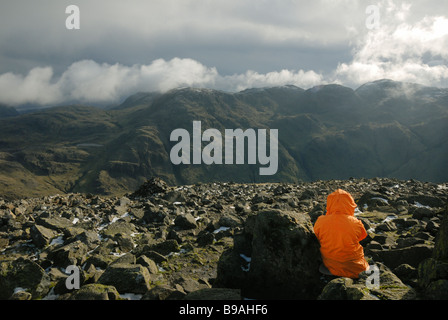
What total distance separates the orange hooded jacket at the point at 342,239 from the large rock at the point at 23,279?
10.1 meters

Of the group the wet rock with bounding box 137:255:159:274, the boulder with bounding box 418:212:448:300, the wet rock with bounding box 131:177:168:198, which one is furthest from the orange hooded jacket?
the wet rock with bounding box 131:177:168:198

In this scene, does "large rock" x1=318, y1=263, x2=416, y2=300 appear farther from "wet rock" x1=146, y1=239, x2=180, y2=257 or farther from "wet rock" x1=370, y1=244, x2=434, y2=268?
"wet rock" x1=146, y1=239, x2=180, y2=257

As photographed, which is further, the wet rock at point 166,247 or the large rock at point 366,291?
the wet rock at point 166,247

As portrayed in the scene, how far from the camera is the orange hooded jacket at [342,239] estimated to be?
29.4 feet

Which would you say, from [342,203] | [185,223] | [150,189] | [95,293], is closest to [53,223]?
[185,223]

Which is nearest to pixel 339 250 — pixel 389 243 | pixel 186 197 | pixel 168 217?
pixel 389 243

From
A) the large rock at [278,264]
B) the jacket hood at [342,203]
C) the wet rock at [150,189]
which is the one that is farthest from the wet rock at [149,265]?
the wet rock at [150,189]

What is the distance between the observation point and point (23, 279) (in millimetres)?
9469

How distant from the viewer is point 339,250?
9.05 metres

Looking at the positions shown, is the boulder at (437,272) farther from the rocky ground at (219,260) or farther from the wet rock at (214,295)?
the wet rock at (214,295)

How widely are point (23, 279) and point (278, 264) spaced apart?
29.6ft

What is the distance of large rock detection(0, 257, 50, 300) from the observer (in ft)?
30.0
